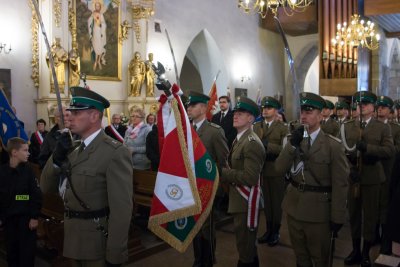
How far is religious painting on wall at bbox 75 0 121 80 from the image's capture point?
883 cm

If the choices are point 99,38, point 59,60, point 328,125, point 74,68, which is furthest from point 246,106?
point 99,38

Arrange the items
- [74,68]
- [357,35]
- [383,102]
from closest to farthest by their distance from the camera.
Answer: [383,102]
[74,68]
[357,35]

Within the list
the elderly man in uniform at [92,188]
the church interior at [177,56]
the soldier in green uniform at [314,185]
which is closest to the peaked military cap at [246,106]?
the church interior at [177,56]

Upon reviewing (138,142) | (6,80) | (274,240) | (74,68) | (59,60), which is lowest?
(274,240)

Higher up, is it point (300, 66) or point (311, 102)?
point (300, 66)

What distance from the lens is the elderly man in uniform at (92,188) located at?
219 cm

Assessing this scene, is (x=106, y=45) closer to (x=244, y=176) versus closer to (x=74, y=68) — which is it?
(x=74, y=68)

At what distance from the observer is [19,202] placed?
133 inches

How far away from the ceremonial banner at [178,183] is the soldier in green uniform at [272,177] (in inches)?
79.2

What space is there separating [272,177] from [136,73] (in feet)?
19.0

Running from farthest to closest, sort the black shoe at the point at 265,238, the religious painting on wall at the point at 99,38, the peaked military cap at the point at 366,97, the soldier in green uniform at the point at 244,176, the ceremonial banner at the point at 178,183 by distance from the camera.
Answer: the religious painting on wall at the point at 99,38
the black shoe at the point at 265,238
the peaked military cap at the point at 366,97
the soldier in green uniform at the point at 244,176
the ceremonial banner at the point at 178,183

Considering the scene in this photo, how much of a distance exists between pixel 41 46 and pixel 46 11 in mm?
719

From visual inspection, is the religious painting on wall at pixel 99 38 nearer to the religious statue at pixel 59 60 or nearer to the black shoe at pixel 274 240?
the religious statue at pixel 59 60

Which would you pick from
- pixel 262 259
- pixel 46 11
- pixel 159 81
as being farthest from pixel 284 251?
pixel 46 11
